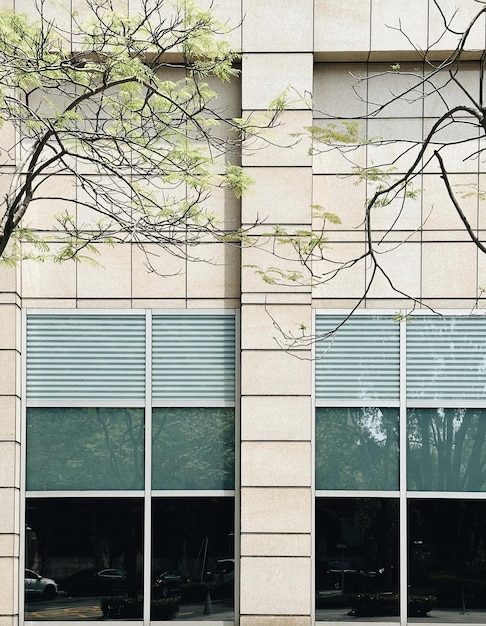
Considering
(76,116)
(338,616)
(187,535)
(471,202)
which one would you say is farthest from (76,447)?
(471,202)

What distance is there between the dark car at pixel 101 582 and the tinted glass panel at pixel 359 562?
2.97 meters

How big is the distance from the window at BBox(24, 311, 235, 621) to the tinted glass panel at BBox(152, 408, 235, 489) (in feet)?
0.05

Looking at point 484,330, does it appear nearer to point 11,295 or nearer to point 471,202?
point 471,202

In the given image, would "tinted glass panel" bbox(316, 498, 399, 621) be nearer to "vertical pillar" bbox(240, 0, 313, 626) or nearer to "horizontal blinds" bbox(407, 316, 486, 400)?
"vertical pillar" bbox(240, 0, 313, 626)

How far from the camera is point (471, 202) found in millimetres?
15109

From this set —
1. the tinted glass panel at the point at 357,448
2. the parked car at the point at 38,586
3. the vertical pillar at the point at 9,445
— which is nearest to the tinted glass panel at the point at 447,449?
the tinted glass panel at the point at 357,448

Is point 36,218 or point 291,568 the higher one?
point 36,218

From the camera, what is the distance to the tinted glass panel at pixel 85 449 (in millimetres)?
14867

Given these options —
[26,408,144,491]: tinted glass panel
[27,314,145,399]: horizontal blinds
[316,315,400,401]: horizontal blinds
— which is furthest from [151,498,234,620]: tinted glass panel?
[316,315,400,401]: horizontal blinds

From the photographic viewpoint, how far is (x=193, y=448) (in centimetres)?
1492

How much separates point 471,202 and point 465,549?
5295 millimetres

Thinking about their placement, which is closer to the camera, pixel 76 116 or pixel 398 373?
pixel 76 116

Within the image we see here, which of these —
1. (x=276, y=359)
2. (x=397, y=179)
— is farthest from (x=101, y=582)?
(x=397, y=179)

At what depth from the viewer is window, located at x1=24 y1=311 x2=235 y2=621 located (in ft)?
48.0
